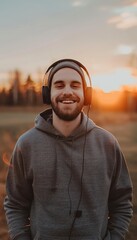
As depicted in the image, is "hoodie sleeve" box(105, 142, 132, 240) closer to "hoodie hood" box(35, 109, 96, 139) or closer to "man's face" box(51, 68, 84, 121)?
"hoodie hood" box(35, 109, 96, 139)

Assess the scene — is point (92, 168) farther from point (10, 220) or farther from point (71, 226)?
point (10, 220)

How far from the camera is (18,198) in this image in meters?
3.16

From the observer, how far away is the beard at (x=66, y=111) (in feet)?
9.88

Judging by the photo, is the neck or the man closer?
the man

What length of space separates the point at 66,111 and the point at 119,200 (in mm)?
832

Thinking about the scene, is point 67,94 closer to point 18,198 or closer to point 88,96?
point 88,96

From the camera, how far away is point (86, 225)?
9.92 feet

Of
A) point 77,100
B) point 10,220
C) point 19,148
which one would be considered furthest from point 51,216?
point 77,100

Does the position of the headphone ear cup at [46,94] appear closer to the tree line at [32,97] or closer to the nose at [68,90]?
the nose at [68,90]

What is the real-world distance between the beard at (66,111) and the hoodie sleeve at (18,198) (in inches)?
15.9

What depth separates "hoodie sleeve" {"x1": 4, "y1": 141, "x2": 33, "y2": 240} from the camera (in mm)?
3098

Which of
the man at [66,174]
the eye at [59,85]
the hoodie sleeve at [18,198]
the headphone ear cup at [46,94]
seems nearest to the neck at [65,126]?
the man at [66,174]

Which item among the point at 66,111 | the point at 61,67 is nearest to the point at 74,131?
the point at 66,111

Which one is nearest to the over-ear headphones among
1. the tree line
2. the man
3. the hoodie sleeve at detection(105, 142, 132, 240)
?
the man
